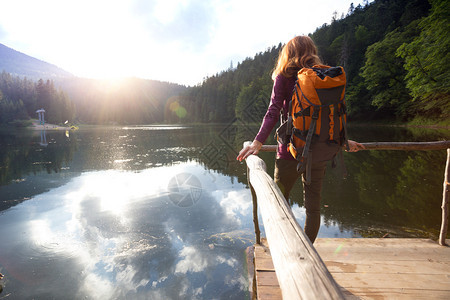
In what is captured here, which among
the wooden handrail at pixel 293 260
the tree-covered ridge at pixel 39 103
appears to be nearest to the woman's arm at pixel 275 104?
the wooden handrail at pixel 293 260

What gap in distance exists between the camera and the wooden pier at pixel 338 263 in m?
0.78

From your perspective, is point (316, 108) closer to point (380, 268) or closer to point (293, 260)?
point (293, 260)

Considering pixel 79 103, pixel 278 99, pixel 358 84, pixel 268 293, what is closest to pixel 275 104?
pixel 278 99

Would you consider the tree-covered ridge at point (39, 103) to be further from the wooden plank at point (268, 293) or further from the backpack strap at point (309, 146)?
the backpack strap at point (309, 146)

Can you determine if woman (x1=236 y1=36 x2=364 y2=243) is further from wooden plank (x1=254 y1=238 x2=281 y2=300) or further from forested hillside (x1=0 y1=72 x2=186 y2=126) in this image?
forested hillside (x1=0 y1=72 x2=186 y2=126)

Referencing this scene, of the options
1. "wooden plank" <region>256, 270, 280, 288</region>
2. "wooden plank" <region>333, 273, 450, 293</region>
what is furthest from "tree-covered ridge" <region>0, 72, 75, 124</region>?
"wooden plank" <region>333, 273, 450, 293</region>

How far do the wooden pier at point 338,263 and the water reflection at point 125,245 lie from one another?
139cm

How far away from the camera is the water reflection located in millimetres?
3820

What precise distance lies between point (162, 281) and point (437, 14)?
2826cm

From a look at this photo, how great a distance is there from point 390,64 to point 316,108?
130 feet

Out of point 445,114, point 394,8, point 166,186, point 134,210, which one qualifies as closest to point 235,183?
point 166,186

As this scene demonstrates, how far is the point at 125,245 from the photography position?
498 cm

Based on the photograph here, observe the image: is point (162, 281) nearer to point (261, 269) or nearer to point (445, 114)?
point (261, 269)

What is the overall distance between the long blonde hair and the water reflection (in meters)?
3.50
